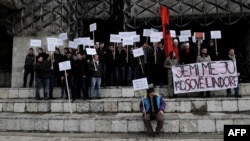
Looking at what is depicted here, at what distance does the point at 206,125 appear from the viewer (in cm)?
916

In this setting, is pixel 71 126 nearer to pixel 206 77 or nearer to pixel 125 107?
pixel 125 107

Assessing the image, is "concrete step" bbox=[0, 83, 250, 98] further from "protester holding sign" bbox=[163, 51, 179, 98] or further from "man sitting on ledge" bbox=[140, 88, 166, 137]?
"man sitting on ledge" bbox=[140, 88, 166, 137]

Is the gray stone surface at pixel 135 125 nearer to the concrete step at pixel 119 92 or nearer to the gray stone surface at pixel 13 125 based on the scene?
the concrete step at pixel 119 92

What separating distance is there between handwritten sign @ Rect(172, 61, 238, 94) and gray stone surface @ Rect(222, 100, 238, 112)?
60 cm

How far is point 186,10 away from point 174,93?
6.22m

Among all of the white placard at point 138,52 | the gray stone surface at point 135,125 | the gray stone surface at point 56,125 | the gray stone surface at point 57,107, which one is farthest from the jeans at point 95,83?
the gray stone surface at point 135,125

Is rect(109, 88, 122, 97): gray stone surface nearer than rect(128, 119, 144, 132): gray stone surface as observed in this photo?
No

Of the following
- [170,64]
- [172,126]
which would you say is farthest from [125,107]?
[170,64]

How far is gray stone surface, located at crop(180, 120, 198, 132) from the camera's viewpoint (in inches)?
362

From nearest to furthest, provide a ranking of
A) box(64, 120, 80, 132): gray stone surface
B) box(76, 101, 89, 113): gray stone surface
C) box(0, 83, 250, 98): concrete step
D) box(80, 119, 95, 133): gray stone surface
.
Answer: box(80, 119, 95, 133): gray stone surface → box(64, 120, 80, 132): gray stone surface → box(76, 101, 89, 113): gray stone surface → box(0, 83, 250, 98): concrete step

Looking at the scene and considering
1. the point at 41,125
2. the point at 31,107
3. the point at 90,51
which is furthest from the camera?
the point at 90,51

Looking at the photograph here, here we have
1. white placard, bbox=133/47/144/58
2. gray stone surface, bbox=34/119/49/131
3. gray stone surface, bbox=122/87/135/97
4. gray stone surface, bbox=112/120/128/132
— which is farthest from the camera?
gray stone surface, bbox=122/87/135/97

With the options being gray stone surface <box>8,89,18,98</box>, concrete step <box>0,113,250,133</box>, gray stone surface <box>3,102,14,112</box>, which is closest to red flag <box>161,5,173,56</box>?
concrete step <box>0,113,250,133</box>

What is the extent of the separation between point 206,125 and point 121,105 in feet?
10.1
